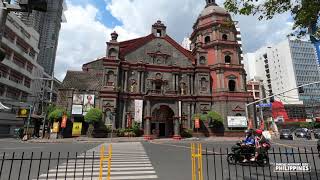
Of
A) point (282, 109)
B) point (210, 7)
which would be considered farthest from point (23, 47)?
point (282, 109)

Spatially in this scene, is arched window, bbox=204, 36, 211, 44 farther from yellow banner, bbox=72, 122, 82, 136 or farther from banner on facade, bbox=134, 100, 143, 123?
yellow banner, bbox=72, 122, 82, 136

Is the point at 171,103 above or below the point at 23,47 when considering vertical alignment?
below

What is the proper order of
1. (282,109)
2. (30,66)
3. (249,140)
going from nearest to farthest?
1. (249,140)
2. (30,66)
3. (282,109)

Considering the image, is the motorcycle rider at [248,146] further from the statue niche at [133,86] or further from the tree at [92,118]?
the statue niche at [133,86]

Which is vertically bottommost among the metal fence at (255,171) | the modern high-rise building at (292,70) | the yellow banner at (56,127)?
the metal fence at (255,171)

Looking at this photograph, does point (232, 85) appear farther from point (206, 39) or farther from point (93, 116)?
point (93, 116)

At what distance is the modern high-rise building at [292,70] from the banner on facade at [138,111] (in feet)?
224

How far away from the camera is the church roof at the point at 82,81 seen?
122 ft

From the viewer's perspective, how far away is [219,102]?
126ft

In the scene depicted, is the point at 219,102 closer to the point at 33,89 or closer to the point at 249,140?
the point at 249,140

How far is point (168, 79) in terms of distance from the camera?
3994 cm

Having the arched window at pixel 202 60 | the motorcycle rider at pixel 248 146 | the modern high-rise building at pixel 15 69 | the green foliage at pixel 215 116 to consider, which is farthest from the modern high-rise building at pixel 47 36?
the motorcycle rider at pixel 248 146

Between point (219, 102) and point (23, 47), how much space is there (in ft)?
132

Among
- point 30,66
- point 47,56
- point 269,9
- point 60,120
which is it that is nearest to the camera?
point 269,9
